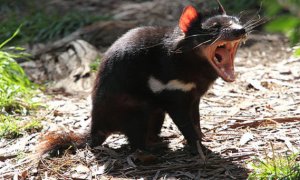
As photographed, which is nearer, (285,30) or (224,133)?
(285,30)

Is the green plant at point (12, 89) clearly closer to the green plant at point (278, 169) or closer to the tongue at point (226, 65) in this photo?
the tongue at point (226, 65)

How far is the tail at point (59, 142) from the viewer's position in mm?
3521

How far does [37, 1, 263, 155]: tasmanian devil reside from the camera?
341cm

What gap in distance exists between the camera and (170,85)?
343 centimetres

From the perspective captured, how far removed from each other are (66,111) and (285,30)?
342 centimetres

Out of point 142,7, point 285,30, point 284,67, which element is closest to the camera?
point 285,30

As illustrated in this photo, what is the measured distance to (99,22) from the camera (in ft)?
22.8

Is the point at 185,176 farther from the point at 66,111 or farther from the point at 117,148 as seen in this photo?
the point at 66,111

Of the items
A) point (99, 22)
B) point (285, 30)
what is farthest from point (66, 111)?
point (285, 30)

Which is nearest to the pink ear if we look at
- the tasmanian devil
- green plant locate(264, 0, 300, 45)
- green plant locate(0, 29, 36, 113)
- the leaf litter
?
the tasmanian devil

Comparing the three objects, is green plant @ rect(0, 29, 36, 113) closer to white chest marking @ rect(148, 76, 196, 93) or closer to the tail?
the tail

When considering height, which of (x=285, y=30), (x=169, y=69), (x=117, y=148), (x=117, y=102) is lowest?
(x=117, y=148)

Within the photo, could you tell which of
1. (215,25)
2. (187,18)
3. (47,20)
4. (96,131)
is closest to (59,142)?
(96,131)

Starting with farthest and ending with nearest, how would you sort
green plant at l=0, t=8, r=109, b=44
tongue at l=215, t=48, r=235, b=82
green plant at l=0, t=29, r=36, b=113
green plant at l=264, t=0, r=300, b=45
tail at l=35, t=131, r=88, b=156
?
green plant at l=0, t=8, r=109, b=44 → green plant at l=0, t=29, r=36, b=113 → tail at l=35, t=131, r=88, b=156 → tongue at l=215, t=48, r=235, b=82 → green plant at l=264, t=0, r=300, b=45
